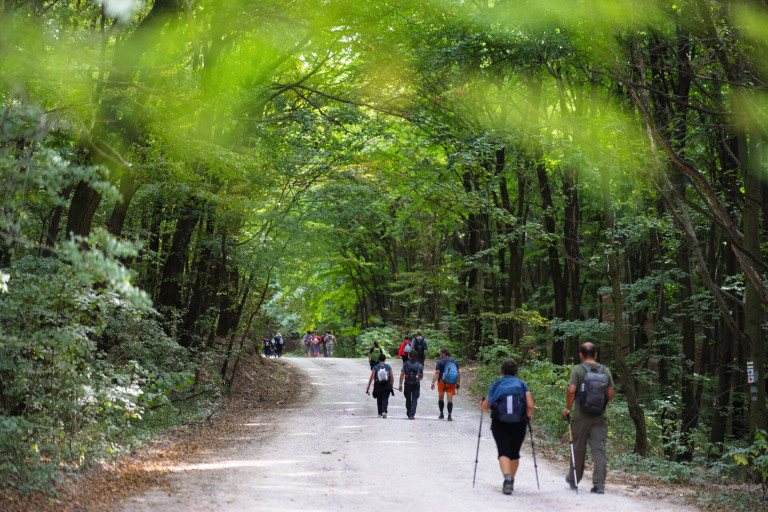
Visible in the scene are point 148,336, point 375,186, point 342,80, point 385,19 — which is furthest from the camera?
point 375,186

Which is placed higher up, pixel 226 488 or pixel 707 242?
pixel 707 242

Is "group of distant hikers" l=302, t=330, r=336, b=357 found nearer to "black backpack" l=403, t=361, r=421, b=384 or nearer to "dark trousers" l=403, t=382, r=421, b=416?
"dark trousers" l=403, t=382, r=421, b=416

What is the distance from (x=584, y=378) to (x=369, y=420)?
8.00m

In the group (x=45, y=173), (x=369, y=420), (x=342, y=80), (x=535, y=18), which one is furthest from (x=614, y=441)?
(x=45, y=173)

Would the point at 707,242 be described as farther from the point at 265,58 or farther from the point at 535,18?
the point at 265,58

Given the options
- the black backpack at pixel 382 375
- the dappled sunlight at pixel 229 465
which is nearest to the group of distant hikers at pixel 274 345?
the black backpack at pixel 382 375

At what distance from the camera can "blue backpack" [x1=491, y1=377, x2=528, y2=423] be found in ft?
27.1

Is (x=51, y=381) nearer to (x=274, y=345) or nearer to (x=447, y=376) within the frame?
(x=447, y=376)

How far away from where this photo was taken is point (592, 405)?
841 cm

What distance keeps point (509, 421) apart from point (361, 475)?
2242mm

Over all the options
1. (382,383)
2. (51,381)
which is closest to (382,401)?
(382,383)

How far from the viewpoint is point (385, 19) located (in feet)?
54.2

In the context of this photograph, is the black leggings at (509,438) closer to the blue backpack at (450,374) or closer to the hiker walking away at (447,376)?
the hiker walking away at (447,376)

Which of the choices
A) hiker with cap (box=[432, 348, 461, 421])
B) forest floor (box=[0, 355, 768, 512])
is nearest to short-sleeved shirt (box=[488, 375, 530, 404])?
forest floor (box=[0, 355, 768, 512])
